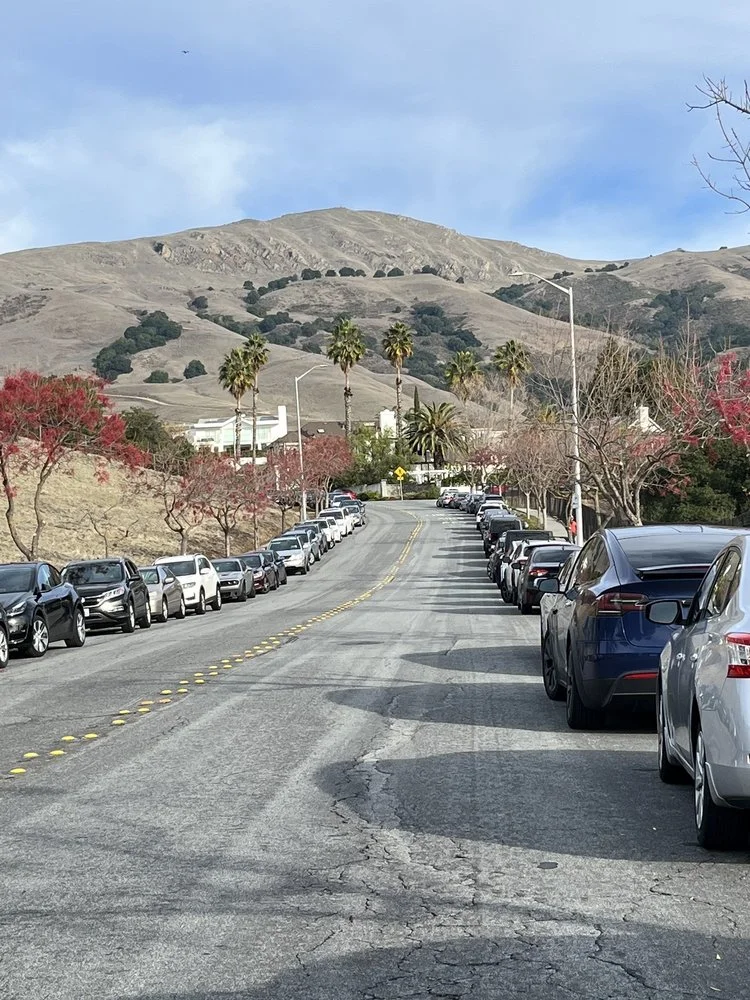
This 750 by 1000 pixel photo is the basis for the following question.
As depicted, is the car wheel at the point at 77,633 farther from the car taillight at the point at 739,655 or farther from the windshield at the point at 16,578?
the car taillight at the point at 739,655

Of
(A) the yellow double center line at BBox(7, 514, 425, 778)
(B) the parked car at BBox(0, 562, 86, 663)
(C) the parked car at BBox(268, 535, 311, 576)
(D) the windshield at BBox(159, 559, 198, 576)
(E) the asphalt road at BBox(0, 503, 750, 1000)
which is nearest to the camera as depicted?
(E) the asphalt road at BBox(0, 503, 750, 1000)

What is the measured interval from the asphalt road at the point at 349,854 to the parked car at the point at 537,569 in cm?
1382

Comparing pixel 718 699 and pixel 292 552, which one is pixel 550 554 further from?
pixel 292 552

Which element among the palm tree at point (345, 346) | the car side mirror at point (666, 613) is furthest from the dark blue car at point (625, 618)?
the palm tree at point (345, 346)

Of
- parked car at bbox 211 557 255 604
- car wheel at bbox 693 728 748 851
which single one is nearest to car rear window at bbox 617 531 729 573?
car wheel at bbox 693 728 748 851

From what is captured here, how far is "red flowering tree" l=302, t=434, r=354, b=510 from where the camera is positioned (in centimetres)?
9925

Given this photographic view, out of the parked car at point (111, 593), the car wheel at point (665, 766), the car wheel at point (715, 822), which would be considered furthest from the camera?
the parked car at point (111, 593)

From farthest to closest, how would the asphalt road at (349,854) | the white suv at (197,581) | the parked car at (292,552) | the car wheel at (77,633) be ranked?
the parked car at (292,552)
the white suv at (197,581)
the car wheel at (77,633)
the asphalt road at (349,854)

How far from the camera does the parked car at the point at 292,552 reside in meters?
58.5

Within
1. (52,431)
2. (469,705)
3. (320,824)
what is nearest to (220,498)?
(52,431)

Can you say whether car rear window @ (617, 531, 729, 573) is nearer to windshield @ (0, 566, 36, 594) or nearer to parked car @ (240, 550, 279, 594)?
windshield @ (0, 566, 36, 594)

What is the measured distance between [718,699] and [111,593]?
913 inches

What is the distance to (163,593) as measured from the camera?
33812 millimetres

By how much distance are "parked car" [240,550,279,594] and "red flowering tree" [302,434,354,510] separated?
4447cm
